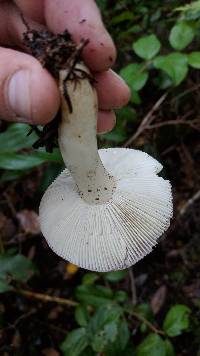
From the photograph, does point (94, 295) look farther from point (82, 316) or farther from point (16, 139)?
point (16, 139)

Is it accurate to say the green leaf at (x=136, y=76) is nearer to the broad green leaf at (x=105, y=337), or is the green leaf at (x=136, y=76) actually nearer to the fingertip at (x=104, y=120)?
the fingertip at (x=104, y=120)

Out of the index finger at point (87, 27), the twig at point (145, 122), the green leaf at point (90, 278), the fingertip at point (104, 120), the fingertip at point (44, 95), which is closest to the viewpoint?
the fingertip at point (44, 95)

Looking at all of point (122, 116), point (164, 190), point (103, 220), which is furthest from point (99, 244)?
point (122, 116)

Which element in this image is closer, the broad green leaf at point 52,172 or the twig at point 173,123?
the broad green leaf at point 52,172

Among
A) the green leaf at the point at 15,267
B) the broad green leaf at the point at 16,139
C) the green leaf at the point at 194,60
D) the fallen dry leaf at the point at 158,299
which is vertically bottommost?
the fallen dry leaf at the point at 158,299

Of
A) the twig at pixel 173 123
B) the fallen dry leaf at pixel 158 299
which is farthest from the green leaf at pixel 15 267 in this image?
the twig at pixel 173 123

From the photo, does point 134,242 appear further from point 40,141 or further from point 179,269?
point 179,269

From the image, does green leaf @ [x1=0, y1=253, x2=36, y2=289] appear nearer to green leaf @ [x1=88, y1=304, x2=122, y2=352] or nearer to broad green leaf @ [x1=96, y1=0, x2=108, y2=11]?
green leaf @ [x1=88, y1=304, x2=122, y2=352]
